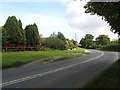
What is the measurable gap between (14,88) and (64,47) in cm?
6017

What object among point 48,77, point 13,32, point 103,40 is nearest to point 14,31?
point 13,32

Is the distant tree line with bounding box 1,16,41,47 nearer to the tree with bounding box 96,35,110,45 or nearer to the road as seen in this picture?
the road

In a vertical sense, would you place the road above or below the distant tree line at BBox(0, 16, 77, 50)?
below

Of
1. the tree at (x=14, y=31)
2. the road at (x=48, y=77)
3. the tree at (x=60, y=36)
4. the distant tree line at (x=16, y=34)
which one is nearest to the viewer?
the road at (x=48, y=77)

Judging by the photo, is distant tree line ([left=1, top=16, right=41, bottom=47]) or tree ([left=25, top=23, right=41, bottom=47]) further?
tree ([left=25, top=23, right=41, bottom=47])

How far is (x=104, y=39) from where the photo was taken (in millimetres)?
109000

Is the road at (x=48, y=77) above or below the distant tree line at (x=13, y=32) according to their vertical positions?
below

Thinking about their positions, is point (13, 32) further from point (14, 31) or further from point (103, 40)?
point (103, 40)

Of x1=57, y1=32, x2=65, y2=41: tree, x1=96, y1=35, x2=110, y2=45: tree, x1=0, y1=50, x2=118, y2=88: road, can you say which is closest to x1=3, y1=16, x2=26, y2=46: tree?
x1=0, y1=50, x2=118, y2=88: road

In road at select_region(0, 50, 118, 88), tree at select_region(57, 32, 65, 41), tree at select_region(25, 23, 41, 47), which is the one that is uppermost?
tree at select_region(57, 32, 65, 41)

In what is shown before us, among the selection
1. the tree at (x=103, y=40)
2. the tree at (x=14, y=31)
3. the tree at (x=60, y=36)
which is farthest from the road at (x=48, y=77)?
the tree at (x=103, y=40)

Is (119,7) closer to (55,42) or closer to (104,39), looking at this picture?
(55,42)

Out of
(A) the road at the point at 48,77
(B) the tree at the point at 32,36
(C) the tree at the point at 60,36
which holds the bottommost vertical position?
(A) the road at the point at 48,77

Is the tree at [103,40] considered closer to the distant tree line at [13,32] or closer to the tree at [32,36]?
the tree at [32,36]
